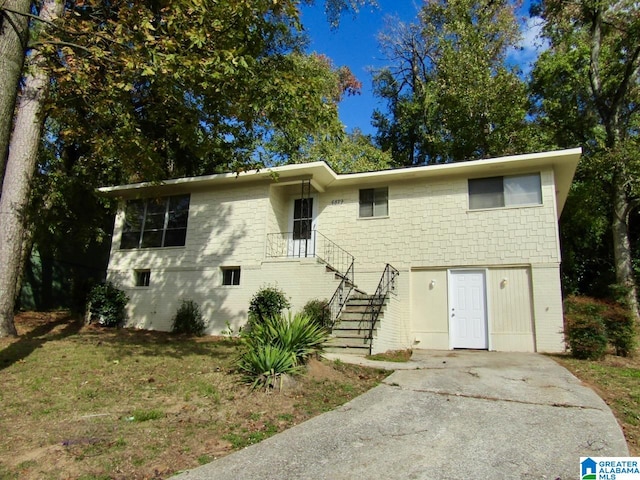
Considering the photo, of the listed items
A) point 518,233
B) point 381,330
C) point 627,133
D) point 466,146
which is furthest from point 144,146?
point 627,133

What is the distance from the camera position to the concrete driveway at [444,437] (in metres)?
4.20

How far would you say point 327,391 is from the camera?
6.86 meters

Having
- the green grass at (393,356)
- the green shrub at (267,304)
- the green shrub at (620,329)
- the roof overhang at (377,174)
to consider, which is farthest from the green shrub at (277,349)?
the green shrub at (620,329)

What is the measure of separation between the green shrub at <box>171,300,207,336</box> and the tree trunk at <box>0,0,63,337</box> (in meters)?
5.04

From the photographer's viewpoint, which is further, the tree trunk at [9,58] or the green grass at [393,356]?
the green grass at [393,356]

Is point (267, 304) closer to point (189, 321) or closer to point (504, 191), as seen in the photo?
point (189, 321)

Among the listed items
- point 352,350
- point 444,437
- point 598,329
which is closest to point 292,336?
point 444,437

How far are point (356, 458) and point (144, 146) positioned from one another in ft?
26.7

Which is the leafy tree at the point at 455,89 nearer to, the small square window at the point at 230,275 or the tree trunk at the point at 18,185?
the small square window at the point at 230,275

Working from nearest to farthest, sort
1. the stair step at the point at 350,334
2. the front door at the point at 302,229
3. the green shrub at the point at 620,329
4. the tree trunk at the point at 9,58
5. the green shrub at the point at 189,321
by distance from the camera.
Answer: the tree trunk at the point at 9,58 < the green shrub at the point at 620,329 < the stair step at the point at 350,334 < the green shrub at the point at 189,321 < the front door at the point at 302,229

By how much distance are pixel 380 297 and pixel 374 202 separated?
407 centimetres

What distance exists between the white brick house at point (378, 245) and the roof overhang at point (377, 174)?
48 mm

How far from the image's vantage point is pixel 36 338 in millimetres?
10953

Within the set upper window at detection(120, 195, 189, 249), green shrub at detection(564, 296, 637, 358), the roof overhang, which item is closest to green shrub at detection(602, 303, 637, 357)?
green shrub at detection(564, 296, 637, 358)
